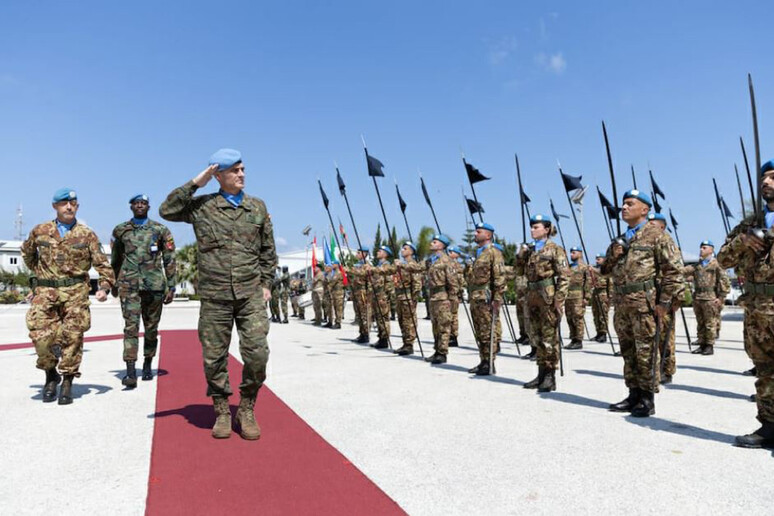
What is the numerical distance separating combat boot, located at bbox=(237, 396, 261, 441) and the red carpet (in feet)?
0.19

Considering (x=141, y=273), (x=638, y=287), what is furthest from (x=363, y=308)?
(x=638, y=287)

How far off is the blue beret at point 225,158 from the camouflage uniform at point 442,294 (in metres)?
4.92

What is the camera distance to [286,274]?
1884 cm

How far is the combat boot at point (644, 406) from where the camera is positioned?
4.83 m

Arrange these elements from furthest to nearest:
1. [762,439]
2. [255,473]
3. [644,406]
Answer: [644,406], [762,439], [255,473]

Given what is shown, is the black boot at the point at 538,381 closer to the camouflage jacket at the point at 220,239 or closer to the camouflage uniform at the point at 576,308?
the camouflage jacket at the point at 220,239

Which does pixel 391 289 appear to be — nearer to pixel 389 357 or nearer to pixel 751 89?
pixel 389 357

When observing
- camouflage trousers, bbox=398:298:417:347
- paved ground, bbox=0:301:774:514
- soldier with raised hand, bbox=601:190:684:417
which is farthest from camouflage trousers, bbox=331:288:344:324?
soldier with raised hand, bbox=601:190:684:417

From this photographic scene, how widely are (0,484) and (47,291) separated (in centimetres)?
262

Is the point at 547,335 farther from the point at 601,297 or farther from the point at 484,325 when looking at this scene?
the point at 601,297

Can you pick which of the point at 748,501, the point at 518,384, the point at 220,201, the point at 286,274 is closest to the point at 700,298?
the point at 518,384

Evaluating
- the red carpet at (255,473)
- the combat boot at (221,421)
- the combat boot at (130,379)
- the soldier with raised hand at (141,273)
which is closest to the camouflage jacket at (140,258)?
the soldier with raised hand at (141,273)

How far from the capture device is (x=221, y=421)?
162 inches

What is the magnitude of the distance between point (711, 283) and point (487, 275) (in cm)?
530
